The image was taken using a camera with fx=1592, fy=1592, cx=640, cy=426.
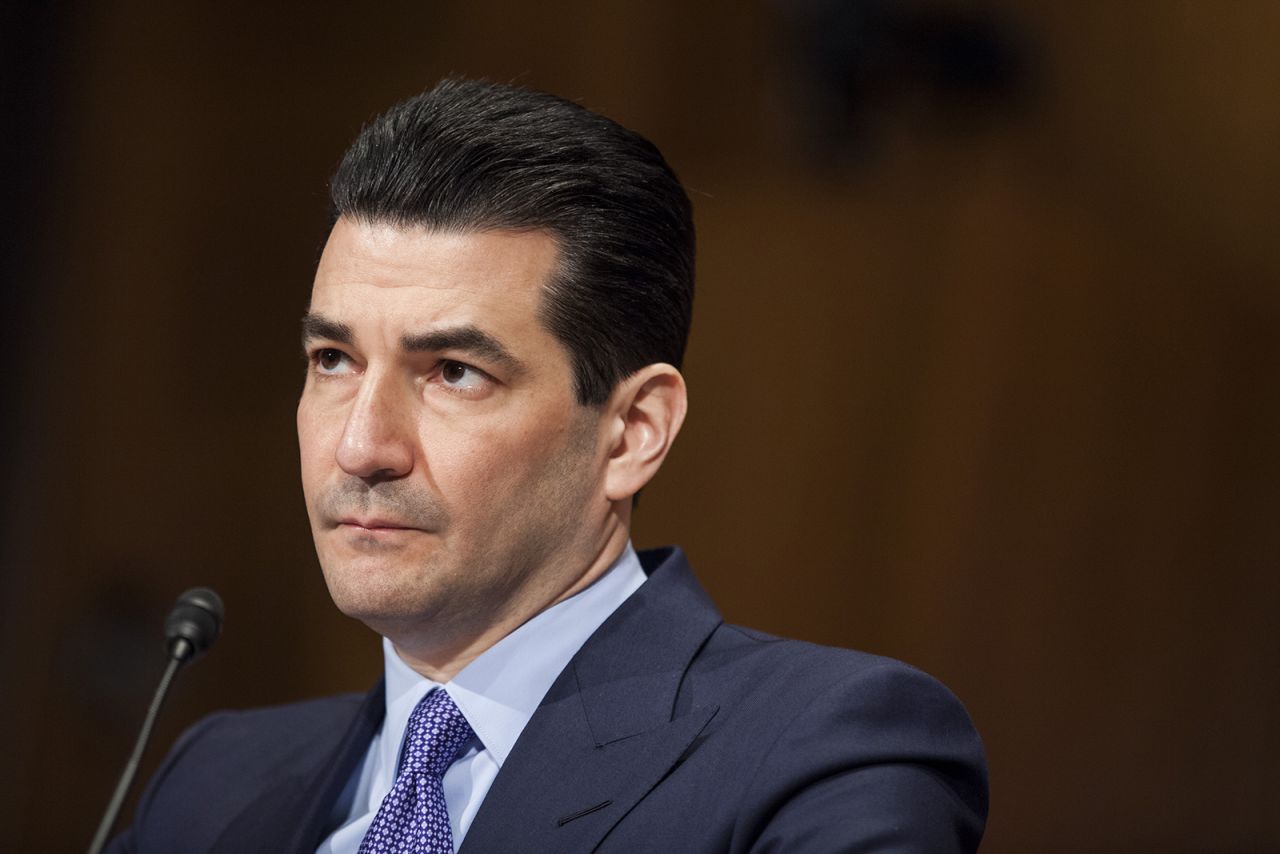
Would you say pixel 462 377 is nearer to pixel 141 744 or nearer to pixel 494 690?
pixel 494 690

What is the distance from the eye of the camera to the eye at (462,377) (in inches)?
79.0

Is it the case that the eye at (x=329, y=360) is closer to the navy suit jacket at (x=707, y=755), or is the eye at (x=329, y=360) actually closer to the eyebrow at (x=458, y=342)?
the eyebrow at (x=458, y=342)

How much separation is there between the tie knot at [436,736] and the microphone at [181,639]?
0.31 m

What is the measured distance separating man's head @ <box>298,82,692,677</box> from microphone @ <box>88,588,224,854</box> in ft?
0.78

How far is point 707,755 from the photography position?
1.88m

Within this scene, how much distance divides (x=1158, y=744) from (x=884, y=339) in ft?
4.68

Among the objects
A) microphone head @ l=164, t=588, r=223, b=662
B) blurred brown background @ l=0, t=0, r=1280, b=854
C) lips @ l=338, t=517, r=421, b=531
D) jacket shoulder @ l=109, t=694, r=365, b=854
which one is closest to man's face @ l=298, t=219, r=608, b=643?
lips @ l=338, t=517, r=421, b=531

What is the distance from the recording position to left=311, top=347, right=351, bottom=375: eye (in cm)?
211

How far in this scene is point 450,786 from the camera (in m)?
2.05

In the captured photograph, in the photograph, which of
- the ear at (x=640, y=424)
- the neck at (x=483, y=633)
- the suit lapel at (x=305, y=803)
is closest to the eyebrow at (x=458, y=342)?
the ear at (x=640, y=424)

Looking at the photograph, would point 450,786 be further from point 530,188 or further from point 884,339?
point 884,339

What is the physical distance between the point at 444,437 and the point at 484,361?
108 millimetres

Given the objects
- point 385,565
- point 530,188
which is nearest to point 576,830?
point 385,565

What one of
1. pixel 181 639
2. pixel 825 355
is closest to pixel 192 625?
pixel 181 639
